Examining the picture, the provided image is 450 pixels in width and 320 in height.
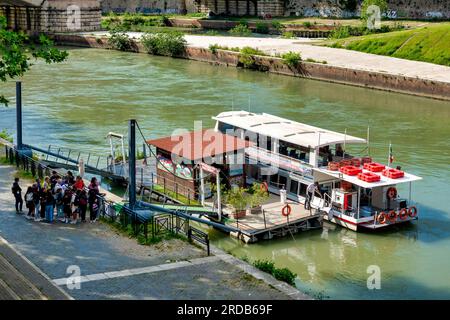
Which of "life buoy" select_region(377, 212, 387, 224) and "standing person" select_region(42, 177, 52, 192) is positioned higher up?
"standing person" select_region(42, 177, 52, 192)

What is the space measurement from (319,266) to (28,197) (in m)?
6.49

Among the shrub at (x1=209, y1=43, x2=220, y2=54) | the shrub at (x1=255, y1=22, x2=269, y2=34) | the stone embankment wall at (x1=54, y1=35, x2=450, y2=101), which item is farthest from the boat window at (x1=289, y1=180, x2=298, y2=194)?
the shrub at (x1=255, y1=22, x2=269, y2=34)

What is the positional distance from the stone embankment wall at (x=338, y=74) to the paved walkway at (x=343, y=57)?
546mm

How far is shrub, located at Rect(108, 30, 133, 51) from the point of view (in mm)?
61250

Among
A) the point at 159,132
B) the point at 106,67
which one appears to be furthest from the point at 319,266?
the point at 106,67

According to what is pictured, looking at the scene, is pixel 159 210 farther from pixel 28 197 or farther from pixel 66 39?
pixel 66 39

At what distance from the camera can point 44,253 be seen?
16.8 metres

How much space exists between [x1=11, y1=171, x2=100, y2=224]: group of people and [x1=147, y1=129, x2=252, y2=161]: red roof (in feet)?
12.3

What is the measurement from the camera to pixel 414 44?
161 ft

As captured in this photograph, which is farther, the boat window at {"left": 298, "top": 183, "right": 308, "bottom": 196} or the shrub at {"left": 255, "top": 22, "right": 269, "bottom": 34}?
the shrub at {"left": 255, "top": 22, "right": 269, "bottom": 34}

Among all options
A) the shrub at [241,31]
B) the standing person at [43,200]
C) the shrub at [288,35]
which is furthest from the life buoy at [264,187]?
the shrub at [241,31]

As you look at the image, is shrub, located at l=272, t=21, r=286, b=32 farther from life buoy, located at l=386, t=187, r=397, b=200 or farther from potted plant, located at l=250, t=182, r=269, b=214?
potted plant, located at l=250, t=182, r=269, b=214

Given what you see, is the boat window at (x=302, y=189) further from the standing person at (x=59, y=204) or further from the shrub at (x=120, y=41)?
Answer: the shrub at (x=120, y=41)

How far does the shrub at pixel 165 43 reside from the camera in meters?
57.2
